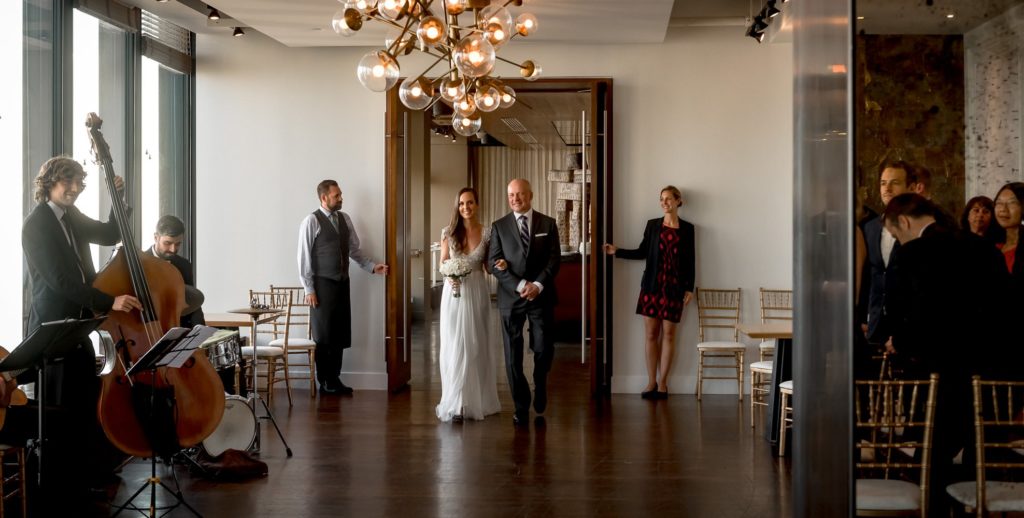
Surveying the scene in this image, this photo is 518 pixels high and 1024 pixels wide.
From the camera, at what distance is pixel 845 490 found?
319 cm

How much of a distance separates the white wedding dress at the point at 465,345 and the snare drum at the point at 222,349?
6.76 feet

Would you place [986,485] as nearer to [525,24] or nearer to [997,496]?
[997,496]

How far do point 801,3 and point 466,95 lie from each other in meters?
3.25

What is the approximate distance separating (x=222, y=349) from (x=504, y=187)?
15917mm

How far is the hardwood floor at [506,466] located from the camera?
5.08m

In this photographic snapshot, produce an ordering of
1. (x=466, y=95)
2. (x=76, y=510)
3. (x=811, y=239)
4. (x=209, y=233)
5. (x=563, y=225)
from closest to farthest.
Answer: (x=811, y=239) < (x=76, y=510) < (x=466, y=95) < (x=209, y=233) < (x=563, y=225)

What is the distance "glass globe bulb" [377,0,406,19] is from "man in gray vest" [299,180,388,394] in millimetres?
3829

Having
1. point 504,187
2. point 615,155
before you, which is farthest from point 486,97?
point 504,187

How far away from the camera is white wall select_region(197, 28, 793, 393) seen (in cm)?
887

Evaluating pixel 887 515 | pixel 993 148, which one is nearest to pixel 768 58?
pixel 993 148

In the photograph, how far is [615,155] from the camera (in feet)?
29.3

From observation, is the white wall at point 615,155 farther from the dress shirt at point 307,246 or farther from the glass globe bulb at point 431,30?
the glass globe bulb at point 431,30

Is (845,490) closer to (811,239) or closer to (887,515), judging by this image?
(887,515)

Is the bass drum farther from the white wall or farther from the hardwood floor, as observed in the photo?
the white wall
